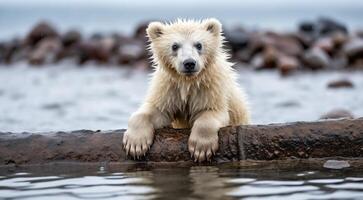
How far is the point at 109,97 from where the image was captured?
715 inches

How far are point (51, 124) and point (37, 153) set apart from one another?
579cm

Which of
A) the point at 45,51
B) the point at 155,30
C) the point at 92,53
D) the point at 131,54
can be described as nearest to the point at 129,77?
the point at 131,54

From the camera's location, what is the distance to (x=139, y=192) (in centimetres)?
646

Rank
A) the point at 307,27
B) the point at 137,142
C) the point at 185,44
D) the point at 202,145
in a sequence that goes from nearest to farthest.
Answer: the point at 202,145
the point at 137,142
the point at 185,44
the point at 307,27

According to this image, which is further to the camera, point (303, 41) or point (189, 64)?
point (303, 41)

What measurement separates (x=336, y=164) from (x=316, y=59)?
1551 centimetres

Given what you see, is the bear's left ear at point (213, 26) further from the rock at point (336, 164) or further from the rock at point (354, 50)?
the rock at point (354, 50)

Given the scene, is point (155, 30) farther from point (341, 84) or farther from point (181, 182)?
point (341, 84)

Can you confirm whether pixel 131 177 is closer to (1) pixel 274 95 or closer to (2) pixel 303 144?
(2) pixel 303 144

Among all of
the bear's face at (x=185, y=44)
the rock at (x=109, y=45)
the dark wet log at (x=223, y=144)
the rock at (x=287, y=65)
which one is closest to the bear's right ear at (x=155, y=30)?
the bear's face at (x=185, y=44)

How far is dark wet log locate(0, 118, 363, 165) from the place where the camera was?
7.58 meters

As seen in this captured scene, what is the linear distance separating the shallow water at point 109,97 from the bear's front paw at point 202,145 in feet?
17.6

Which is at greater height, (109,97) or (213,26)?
(109,97)

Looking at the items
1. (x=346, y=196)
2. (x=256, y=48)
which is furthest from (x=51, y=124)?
(x=256, y=48)
